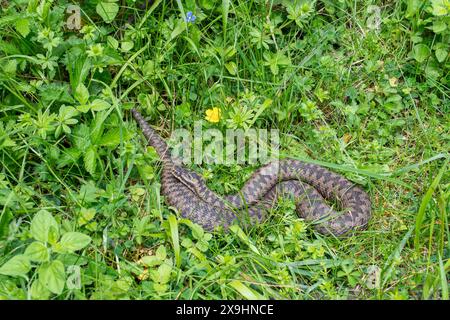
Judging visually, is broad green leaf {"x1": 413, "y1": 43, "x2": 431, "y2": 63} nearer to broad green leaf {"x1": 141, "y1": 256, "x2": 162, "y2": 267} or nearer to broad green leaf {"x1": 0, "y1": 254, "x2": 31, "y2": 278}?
broad green leaf {"x1": 141, "y1": 256, "x2": 162, "y2": 267}

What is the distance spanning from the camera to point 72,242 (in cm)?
433

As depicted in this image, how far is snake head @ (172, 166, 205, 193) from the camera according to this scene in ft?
19.0

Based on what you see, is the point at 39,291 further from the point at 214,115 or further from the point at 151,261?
the point at 214,115

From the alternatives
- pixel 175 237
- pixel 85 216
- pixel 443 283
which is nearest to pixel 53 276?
pixel 85 216

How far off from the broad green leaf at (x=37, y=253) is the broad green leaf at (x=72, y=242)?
105mm

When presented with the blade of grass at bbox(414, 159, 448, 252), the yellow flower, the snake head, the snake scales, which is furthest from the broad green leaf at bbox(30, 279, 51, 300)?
the blade of grass at bbox(414, 159, 448, 252)

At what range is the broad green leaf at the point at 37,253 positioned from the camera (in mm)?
4195

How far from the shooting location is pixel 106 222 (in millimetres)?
4984

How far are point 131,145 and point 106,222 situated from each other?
714mm

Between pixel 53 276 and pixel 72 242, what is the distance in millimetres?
285

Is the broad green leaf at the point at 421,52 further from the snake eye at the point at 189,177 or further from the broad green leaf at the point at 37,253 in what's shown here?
the broad green leaf at the point at 37,253

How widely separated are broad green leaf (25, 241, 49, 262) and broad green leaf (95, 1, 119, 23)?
2571 millimetres
